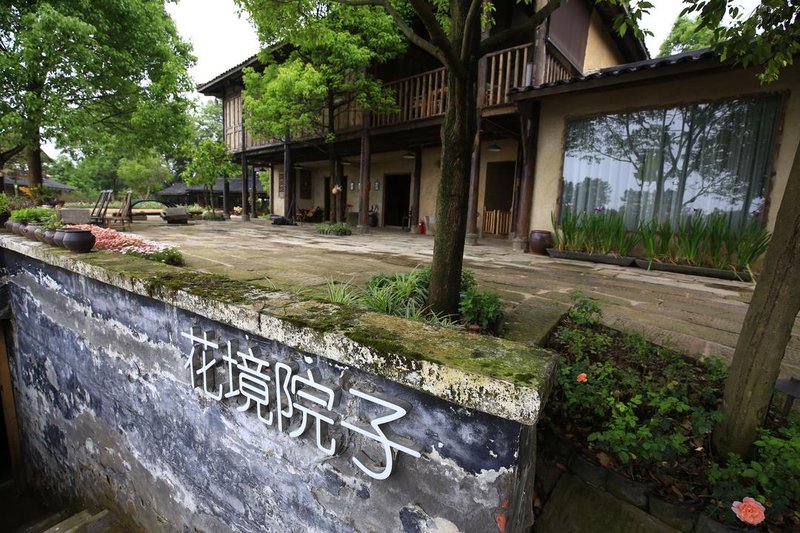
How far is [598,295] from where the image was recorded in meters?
3.33

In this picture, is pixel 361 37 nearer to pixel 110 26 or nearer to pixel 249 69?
pixel 249 69

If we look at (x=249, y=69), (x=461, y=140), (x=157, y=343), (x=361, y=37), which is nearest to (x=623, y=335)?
(x=461, y=140)

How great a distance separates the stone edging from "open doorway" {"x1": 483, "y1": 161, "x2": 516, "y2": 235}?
338 inches

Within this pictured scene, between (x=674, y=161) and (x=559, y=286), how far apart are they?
337cm

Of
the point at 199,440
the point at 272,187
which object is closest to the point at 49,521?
the point at 199,440

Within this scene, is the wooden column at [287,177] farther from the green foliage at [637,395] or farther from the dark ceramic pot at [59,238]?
the green foliage at [637,395]

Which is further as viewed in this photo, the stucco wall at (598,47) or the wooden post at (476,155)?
the stucco wall at (598,47)

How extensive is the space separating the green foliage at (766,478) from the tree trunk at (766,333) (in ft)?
0.25

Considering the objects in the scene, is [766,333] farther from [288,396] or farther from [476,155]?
[476,155]

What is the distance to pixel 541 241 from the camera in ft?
20.0

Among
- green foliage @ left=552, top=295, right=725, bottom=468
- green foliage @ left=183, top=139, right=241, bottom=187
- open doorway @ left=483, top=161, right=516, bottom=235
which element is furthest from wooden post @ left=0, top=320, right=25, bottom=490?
green foliage @ left=183, top=139, right=241, bottom=187

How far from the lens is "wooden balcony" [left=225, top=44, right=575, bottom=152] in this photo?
21.9 feet

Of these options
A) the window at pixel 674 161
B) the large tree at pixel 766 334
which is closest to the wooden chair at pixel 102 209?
the window at pixel 674 161

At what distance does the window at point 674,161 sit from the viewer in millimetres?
4891
